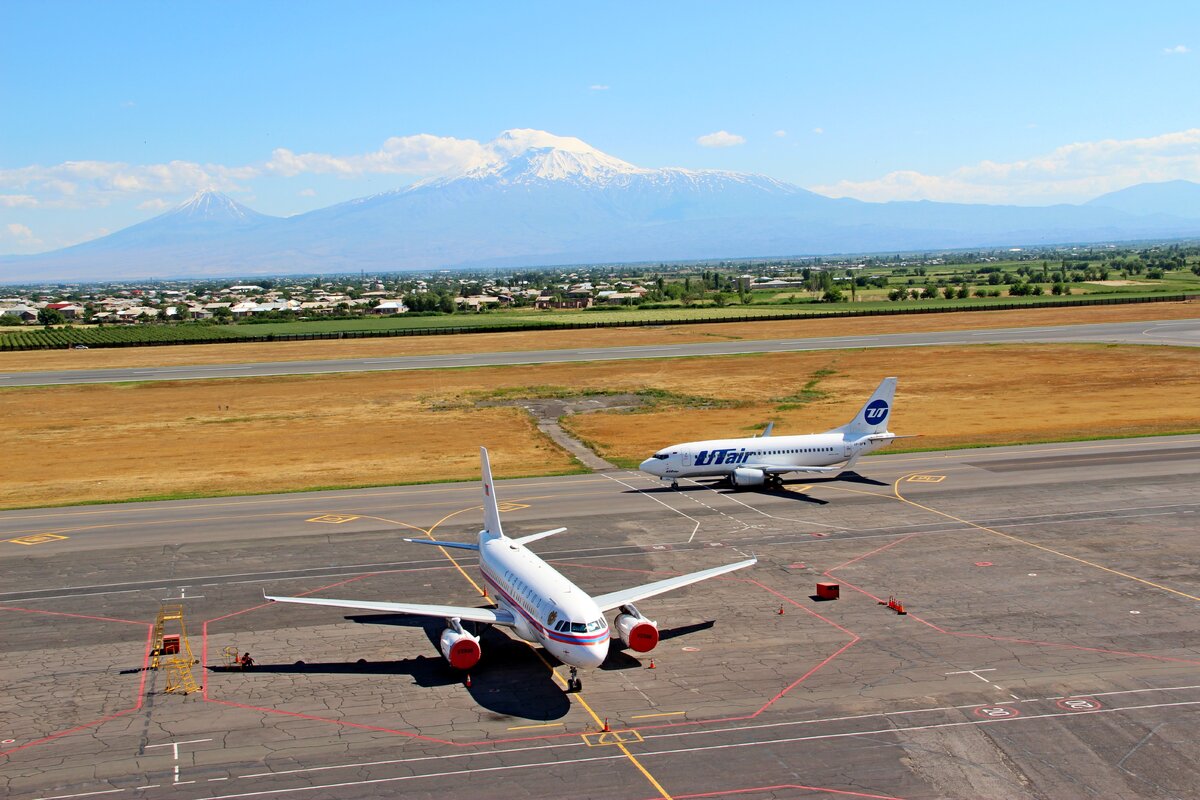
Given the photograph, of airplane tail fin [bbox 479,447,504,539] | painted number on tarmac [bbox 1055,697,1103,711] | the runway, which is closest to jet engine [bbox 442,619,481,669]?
the runway

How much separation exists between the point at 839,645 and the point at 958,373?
101 metres

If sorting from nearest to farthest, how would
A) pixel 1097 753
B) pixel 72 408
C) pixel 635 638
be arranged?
pixel 1097 753, pixel 635 638, pixel 72 408

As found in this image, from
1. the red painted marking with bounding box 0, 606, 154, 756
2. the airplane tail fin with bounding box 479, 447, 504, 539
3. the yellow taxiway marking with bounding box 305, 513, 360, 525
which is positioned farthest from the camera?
the yellow taxiway marking with bounding box 305, 513, 360, 525

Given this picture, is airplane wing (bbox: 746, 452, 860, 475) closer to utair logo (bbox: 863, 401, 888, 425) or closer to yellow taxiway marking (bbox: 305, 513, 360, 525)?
utair logo (bbox: 863, 401, 888, 425)

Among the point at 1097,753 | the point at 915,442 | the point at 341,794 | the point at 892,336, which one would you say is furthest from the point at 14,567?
the point at 892,336

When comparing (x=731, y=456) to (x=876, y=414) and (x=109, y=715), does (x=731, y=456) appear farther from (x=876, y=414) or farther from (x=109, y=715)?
(x=109, y=715)

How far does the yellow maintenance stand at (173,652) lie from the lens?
39.2 meters

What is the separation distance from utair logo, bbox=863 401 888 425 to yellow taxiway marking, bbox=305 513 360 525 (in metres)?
39.4

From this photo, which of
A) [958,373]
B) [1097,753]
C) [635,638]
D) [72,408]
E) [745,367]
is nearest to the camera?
[1097,753]

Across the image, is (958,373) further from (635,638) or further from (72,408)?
(72,408)

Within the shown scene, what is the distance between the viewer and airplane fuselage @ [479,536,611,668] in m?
36.0

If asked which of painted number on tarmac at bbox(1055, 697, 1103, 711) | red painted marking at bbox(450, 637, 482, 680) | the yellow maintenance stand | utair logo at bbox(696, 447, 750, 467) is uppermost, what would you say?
utair logo at bbox(696, 447, 750, 467)

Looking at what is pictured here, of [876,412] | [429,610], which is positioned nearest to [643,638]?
[429,610]

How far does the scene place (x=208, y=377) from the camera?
152875 millimetres
